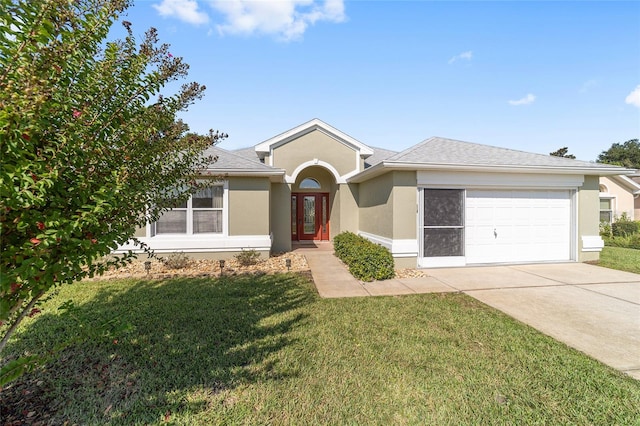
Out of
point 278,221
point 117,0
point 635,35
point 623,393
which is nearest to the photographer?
point 117,0

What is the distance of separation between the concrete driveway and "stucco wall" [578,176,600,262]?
2.89 ft

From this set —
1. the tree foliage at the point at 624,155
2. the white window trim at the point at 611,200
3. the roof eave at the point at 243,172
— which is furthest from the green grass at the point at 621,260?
the tree foliage at the point at 624,155

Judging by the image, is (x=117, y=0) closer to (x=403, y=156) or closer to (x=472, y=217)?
(x=403, y=156)

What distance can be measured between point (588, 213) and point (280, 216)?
1152 centimetres

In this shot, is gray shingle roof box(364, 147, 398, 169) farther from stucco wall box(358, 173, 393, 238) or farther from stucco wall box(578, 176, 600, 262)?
stucco wall box(578, 176, 600, 262)

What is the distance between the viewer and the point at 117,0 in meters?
2.26

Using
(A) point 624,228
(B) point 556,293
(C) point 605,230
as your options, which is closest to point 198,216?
(B) point 556,293

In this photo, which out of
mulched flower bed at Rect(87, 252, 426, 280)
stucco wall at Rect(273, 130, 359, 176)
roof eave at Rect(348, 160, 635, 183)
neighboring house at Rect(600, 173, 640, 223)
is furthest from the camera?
neighboring house at Rect(600, 173, 640, 223)

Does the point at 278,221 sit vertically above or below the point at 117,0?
below

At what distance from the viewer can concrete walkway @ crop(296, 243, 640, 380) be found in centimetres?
416

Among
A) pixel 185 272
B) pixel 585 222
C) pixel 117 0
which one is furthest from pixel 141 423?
pixel 585 222

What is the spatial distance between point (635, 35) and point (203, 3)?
10.4 metres

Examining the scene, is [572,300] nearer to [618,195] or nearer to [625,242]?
[625,242]

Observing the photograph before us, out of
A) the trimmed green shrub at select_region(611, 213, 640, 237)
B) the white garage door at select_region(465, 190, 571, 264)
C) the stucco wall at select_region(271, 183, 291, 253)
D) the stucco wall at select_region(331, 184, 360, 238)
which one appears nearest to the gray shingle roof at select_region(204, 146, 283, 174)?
the stucco wall at select_region(271, 183, 291, 253)
